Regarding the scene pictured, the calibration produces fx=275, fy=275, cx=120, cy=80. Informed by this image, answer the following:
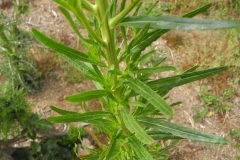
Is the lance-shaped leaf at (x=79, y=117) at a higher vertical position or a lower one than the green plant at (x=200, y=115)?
higher

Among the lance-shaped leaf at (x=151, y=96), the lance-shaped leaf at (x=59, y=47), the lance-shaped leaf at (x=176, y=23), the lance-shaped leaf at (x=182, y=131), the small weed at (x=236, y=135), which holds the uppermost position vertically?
the lance-shaped leaf at (x=176, y=23)

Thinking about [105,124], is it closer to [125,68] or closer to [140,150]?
[140,150]

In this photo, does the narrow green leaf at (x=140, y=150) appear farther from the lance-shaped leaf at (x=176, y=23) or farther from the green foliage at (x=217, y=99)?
the green foliage at (x=217, y=99)

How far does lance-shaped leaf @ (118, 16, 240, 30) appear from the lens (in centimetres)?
68

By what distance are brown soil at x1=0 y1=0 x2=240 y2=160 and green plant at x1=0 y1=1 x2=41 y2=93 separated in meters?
0.19

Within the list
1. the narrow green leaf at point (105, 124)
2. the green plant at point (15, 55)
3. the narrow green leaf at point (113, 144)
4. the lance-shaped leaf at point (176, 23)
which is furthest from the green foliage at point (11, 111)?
the lance-shaped leaf at point (176, 23)

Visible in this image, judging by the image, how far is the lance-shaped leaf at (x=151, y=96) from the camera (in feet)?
2.69

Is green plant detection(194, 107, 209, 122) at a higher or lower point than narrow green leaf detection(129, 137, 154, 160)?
lower

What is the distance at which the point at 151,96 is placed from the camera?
89 centimetres

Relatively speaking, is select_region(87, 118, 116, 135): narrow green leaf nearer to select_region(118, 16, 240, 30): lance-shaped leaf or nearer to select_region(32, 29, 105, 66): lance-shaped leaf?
select_region(32, 29, 105, 66): lance-shaped leaf

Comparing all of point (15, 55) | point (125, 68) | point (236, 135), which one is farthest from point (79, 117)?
point (236, 135)

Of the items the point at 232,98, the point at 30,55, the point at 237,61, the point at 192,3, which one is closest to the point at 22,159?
the point at 30,55

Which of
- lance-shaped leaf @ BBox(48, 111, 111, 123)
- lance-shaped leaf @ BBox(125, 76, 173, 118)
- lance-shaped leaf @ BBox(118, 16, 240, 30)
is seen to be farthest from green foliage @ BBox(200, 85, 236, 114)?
lance-shaped leaf @ BBox(118, 16, 240, 30)

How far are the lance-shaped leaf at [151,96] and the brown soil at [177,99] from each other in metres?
1.73
